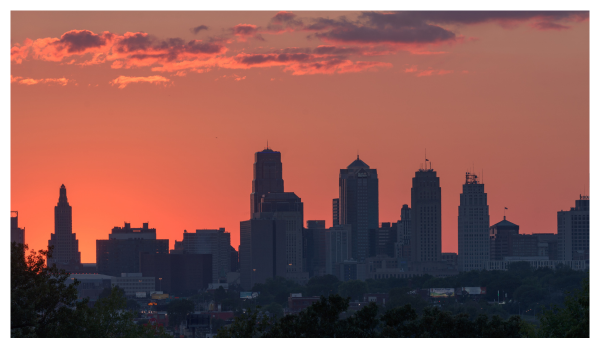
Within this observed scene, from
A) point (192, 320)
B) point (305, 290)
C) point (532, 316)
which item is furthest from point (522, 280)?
point (192, 320)

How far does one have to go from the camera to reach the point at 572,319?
4000 centimetres

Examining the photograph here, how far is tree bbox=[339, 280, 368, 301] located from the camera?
606 ft

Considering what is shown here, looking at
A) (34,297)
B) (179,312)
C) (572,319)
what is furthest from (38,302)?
(179,312)

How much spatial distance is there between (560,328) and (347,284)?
147 m

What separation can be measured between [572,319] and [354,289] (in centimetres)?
14695

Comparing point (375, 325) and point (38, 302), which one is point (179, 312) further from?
point (375, 325)

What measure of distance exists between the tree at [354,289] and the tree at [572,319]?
131721 millimetres

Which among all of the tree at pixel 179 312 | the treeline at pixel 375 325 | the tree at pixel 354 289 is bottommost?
the tree at pixel 179 312

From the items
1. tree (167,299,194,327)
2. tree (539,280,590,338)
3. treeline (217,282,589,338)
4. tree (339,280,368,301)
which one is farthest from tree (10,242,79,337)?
tree (339,280,368,301)

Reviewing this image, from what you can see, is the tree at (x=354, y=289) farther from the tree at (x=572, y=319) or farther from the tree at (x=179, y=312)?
the tree at (x=572, y=319)

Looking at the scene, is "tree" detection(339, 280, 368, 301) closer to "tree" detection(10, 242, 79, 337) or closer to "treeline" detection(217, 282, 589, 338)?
"treeline" detection(217, 282, 589, 338)

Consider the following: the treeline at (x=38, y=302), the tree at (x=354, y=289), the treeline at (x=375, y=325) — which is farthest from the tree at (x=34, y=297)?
the tree at (x=354, y=289)

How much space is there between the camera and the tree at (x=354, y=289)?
185 meters

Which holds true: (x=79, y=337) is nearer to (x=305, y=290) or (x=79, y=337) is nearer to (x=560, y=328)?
(x=560, y=328)
